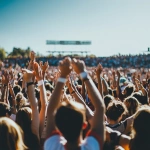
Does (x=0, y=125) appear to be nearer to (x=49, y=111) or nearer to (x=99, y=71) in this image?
(x=49, y=111)

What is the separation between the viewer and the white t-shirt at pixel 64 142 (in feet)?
7.49

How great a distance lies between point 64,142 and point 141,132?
2.50 ft

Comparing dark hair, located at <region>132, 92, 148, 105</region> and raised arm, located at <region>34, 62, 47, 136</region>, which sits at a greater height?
raised arm, located at <region>34, 62, 47, 136</region>

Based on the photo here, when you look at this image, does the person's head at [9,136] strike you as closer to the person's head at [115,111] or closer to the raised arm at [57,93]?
the raised arm at [57,93]

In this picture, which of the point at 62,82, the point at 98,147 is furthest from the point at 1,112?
the point at 98,147

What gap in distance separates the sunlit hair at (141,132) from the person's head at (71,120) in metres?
0.70

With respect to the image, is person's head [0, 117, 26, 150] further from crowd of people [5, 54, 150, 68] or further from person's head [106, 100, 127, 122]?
crowd of people [5, 54, 150, 68]

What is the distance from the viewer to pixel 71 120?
2.25 m

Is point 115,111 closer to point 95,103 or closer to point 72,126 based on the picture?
point 95,103

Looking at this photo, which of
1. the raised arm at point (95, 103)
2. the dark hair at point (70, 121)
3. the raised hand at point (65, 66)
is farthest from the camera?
the raised hand at point (65, 66)

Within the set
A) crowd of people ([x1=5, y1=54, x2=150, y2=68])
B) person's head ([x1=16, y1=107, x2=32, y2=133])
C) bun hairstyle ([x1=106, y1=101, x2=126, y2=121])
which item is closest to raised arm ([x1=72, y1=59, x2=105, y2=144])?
person's head ([x1=16, y1=107, x2=32, y2=133])

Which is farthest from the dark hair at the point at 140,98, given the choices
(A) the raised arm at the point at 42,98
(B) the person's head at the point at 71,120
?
(B) the person's head at the point at 71,120

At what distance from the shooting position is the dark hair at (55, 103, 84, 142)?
7.38 feet

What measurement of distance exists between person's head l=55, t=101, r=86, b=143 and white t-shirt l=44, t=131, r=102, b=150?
3.3 inches
